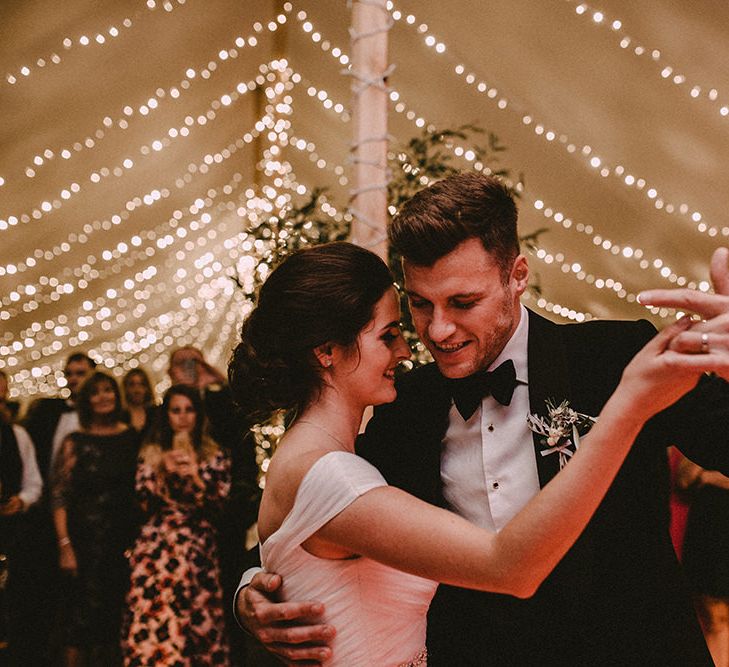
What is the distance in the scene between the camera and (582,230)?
14.8 feet

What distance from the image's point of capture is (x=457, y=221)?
1.66 meters

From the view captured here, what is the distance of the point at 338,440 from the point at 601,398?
22.4 inches

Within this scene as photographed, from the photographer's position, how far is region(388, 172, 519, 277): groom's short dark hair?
166cm

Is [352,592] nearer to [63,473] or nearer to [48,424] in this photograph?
[63,473]

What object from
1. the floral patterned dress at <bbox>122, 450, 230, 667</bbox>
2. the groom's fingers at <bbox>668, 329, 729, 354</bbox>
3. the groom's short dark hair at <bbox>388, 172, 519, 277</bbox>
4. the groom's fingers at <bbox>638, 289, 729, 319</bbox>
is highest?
the groom's short dark hair at <bbox>388, 172, 519, 277</bbox>

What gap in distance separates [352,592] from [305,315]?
23.6 inches

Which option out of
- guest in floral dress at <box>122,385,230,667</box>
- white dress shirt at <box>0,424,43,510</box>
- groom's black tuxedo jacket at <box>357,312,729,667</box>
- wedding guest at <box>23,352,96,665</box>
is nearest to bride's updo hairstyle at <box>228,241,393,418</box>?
groom's black tuxedo jacket at <box>357,312,729,667</box>

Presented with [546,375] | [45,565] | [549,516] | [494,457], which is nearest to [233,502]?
[45,565]

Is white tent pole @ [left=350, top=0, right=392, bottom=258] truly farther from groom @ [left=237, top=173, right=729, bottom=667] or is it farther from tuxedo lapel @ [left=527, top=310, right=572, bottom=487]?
tuxedo lapel @ [left=527, top=310, right=572, bottom=487]

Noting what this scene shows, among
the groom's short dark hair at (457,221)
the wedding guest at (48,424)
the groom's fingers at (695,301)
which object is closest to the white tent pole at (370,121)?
the groom's short dark hair at (457,221)

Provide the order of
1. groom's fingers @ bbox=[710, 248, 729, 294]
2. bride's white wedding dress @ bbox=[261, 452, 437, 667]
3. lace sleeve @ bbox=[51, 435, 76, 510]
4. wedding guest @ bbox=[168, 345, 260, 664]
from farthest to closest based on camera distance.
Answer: lace sleeve @ bbox=[51, 435, 76, 510] → wedding guest @ bbox=[168, 345, 260, 664] → bride's white wedding dress @ bbox=[261, 452, 437, 667] → groom's fingers @ bbox=[710, 248, 729, 294]

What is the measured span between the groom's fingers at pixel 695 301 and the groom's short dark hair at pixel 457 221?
2.14 feet

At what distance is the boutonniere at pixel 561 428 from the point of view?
1542mm

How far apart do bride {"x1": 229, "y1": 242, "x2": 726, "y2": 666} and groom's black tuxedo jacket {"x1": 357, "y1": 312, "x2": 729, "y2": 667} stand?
14 centimetres
